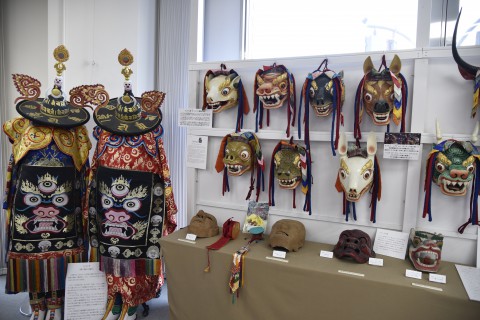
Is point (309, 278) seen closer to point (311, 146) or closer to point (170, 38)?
point (311, 146)

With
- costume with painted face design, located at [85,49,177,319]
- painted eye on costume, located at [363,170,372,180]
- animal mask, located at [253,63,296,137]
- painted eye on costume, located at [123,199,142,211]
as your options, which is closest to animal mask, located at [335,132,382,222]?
painted eye on costume, located at [363,170,372,180]

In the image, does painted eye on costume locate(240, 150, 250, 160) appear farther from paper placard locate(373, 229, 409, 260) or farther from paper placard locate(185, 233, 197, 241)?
paper placard locate(373, 229, 409, 260)

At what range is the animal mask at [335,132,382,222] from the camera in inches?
61.7

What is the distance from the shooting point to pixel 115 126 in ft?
6.43

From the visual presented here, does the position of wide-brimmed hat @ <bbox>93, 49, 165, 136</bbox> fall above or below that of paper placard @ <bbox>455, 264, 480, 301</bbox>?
above

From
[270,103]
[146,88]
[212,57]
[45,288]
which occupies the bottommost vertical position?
[45,288]

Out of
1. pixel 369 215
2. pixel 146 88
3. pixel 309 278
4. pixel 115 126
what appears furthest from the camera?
pixel 146 88

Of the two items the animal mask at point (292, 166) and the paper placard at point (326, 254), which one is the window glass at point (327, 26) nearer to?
the animal mask at point (292, 166)

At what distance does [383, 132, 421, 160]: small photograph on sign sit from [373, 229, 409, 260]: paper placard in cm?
39

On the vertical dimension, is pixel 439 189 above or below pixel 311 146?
below

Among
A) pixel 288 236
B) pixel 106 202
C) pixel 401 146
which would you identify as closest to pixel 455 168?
pixel 401 146

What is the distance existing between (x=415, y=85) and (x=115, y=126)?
168 centimetres

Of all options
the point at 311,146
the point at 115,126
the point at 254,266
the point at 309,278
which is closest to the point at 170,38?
the point at 115,126

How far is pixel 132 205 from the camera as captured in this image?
6.53 feet
